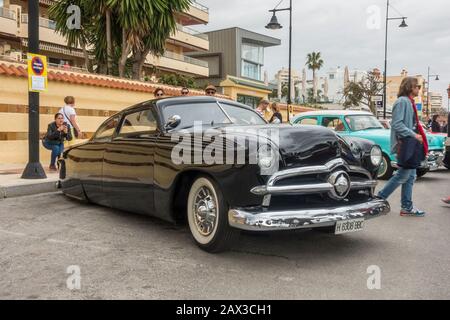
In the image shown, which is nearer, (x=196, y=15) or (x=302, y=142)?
(x=302, y=142)

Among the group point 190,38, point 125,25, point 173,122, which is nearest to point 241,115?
point 173,122

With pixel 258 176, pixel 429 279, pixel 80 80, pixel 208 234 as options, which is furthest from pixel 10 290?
pixel 80 80

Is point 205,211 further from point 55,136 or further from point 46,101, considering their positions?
point 46,101

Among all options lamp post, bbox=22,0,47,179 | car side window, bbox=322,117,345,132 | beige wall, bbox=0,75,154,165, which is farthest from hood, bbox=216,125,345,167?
beige wall, bbox=0,75,154,165

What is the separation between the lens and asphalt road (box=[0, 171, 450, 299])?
128 inches

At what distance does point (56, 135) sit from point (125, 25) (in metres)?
8.65

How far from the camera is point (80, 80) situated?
41.7 ft

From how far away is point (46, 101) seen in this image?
11.8 metres

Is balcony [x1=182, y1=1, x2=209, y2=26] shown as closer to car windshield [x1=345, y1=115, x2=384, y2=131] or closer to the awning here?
the awning

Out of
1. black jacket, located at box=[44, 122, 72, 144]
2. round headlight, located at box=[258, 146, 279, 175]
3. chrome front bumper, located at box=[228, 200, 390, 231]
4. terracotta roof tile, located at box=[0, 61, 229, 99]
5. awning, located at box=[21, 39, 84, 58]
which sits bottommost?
chrome front bumper, located at box=[228, 200, 390, 231]

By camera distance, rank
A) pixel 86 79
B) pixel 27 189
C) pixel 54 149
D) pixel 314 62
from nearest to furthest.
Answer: pixel 27 189
pixel 54 149
pixel 86 79
pixel 314 62

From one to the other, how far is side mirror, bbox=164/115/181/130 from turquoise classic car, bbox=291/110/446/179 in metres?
5.55

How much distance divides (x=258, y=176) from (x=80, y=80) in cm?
1019

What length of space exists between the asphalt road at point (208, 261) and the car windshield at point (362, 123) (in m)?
4.72
